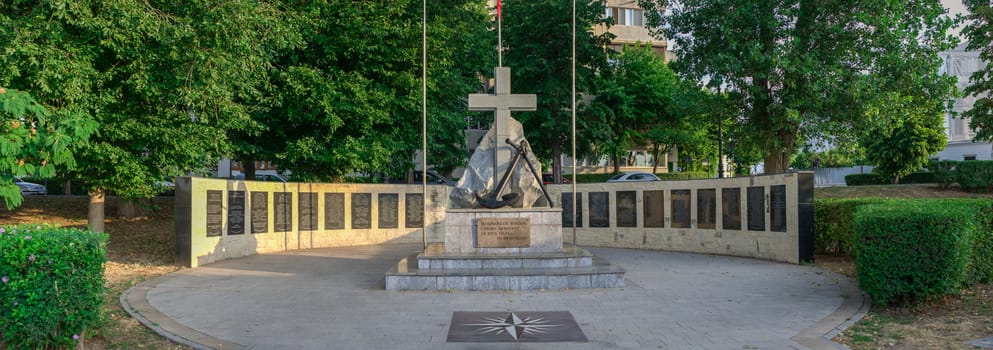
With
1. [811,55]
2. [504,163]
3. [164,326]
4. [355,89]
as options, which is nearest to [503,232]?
[504,163]

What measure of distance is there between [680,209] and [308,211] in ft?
33.6

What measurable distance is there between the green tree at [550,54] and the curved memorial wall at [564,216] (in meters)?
8.60

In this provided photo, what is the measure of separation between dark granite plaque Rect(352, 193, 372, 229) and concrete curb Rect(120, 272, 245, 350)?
9210mm

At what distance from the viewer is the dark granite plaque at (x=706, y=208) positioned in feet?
54.4

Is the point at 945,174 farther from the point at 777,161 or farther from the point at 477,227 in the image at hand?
the point at 477,227

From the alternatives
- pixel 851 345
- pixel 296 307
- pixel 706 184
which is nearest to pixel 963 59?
pixel 706 184

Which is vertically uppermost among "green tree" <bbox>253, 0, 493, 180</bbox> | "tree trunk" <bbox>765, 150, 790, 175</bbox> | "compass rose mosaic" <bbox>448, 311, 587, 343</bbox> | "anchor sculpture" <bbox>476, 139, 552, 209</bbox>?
"green tree" <bbox>253, 0, 493, 180</bbox>

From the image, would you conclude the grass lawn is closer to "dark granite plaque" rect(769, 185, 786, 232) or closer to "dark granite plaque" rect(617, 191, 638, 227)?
"dark granite plaque" rect(769, 185, 786, 232)

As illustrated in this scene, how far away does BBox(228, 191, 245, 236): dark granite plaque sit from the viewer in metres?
15.6

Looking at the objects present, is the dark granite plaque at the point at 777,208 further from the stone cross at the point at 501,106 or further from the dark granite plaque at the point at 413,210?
the dark granite plaque at the point at 413,210

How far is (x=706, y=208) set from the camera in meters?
16.8

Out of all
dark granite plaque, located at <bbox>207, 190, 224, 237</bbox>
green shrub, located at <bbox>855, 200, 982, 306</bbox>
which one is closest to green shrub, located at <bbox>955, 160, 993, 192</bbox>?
green shrub, located at <bbox>855, 200, 982, 306</bbox>

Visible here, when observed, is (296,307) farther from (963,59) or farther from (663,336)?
(963,59)

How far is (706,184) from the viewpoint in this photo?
16.8 metres
